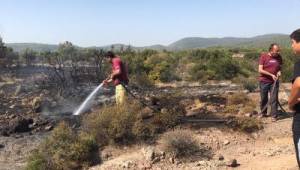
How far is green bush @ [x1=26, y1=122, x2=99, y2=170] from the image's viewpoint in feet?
29.6

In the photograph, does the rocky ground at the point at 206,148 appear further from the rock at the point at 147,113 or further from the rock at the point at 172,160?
the rock at the point at 147,113

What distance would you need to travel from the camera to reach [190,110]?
40.3ft

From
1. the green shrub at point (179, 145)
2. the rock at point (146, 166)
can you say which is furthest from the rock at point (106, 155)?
the green shrub at point (179, 145)

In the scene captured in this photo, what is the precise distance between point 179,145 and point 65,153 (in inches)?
83.5

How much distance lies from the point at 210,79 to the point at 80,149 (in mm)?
22545

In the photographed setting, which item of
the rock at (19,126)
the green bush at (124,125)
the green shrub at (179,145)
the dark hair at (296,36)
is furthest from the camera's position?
the rock at (19,126)

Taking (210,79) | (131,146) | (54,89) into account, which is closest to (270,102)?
(131,146)

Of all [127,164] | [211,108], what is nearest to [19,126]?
[211,108]

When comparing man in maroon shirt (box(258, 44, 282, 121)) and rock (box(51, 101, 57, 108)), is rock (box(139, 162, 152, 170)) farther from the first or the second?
rock (box(51, 101, 57, 108))

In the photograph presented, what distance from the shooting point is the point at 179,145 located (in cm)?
896

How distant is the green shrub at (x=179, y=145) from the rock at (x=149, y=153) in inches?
9.8

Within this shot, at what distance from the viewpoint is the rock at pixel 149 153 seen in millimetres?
8898

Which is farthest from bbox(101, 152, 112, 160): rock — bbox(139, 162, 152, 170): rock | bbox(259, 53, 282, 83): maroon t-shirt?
bbox(259, 53, 282, 83): maroon t-shirt

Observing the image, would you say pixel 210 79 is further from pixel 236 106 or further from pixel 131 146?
pixel 131 146
